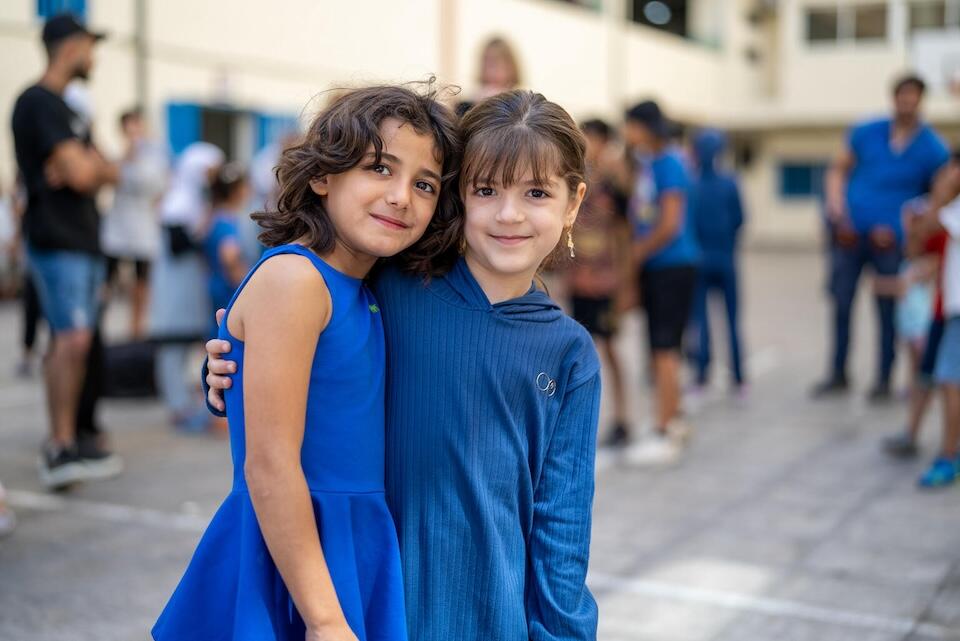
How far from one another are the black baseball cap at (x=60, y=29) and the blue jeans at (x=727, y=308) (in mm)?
4573

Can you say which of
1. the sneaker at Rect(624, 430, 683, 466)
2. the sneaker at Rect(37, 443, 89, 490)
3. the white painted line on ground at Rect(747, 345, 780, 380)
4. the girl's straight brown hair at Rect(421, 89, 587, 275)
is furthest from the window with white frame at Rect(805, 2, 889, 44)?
the girl's straight brown hair at Rect(421, 89, 587, 275)

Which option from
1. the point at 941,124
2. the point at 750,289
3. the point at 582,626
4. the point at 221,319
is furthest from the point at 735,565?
the point at 941,124

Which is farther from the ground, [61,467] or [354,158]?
[354,158]

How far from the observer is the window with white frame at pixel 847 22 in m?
32.2

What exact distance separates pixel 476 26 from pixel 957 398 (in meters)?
16.4

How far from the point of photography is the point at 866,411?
743 cm

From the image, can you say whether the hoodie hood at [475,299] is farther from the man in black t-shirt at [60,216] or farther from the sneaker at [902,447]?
the sneaker at [902,447]

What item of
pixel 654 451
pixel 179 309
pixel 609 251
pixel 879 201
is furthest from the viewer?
pixel 879 201

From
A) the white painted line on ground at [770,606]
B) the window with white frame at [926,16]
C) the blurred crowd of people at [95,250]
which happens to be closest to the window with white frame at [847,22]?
the window with white frame at [926,16]

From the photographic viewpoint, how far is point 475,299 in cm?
193

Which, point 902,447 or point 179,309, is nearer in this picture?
point 902,447

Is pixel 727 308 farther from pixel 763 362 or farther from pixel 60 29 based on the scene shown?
pixel 60 29

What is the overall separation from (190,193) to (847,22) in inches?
1137

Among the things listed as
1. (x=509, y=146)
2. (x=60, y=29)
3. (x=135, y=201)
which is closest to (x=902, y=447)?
(x=60, y=29)
